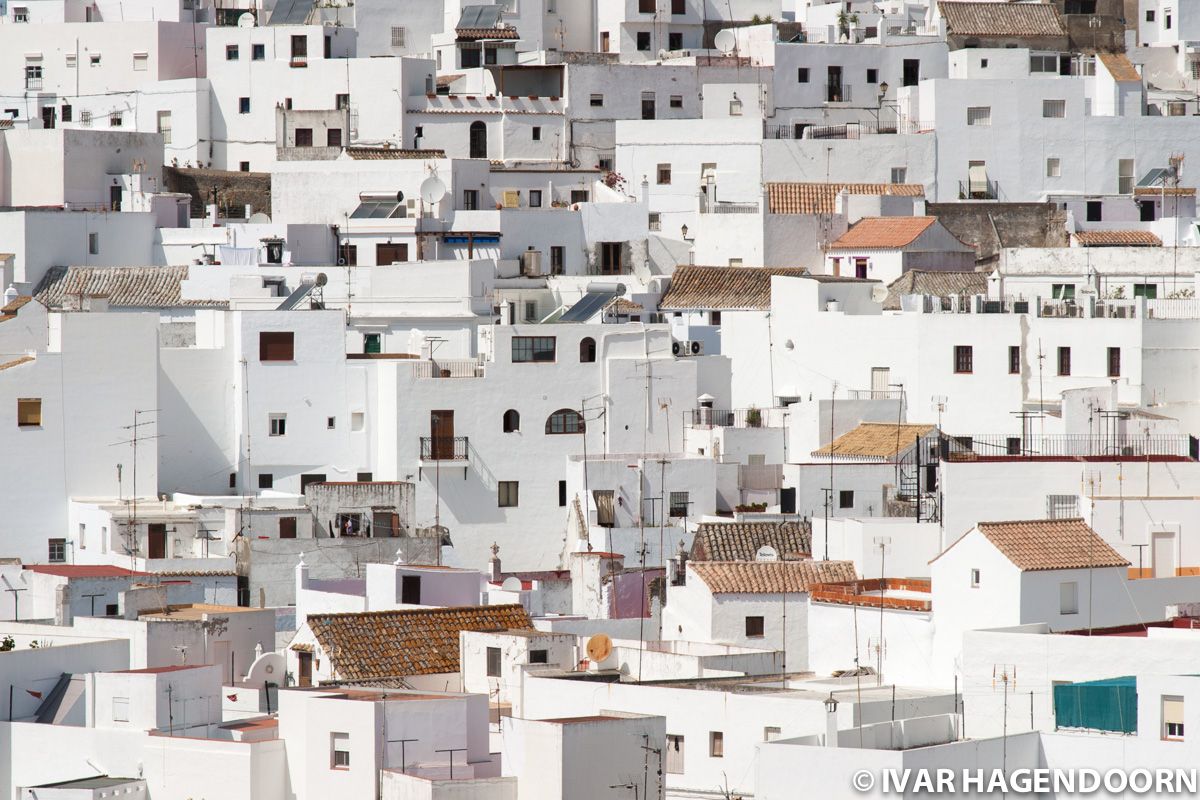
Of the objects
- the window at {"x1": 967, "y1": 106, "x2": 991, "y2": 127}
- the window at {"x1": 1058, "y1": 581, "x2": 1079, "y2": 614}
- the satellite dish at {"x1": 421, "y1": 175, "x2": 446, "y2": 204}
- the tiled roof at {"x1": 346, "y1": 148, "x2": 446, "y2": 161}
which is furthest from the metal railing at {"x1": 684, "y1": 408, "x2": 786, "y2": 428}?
the window at {"x1": 1058, "y1": 581, "x2": 1079, "y2": 614}

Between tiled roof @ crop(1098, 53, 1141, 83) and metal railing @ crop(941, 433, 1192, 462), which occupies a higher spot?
tiled roof @ crop(1098, 53, 1141, 83)

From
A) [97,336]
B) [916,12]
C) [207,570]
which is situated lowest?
[207,570]

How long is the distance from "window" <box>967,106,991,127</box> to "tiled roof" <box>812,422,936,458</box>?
13.8 m

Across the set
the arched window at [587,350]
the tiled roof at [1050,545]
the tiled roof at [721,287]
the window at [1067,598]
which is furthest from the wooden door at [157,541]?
the window at [1067,598]

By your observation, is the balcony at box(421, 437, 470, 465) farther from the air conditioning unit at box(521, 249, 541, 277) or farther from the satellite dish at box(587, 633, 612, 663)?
the satellite dish at box(587, 633, 612, 663)

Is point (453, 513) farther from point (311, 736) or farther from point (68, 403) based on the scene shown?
point (311, 736)

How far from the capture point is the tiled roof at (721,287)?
4944 centimetres

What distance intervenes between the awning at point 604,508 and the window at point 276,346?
566cm

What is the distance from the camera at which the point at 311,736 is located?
28.7 meters

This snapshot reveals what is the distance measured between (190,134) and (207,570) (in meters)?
20.3

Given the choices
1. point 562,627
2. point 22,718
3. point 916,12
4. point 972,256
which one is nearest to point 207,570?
point 562,627

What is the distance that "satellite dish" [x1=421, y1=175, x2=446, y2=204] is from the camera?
51.7 metres

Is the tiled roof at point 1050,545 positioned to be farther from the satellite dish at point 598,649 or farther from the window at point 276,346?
the window at point 276,346

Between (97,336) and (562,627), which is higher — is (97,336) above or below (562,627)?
above
